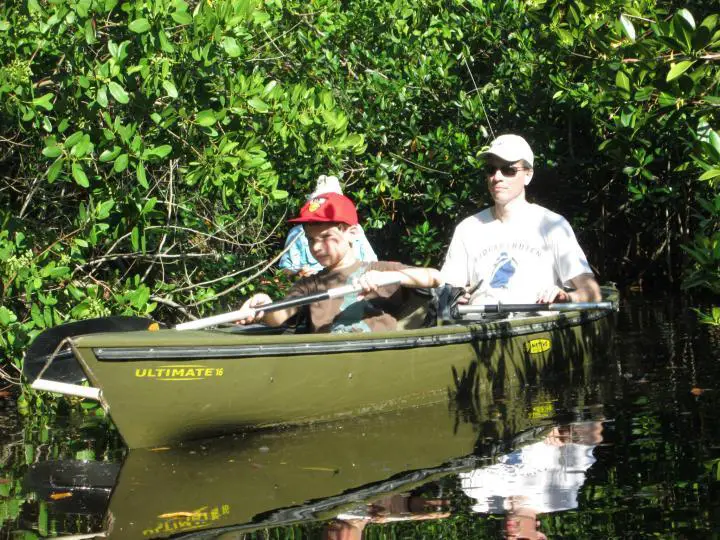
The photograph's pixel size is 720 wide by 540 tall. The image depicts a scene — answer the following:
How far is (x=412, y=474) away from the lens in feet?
18.9

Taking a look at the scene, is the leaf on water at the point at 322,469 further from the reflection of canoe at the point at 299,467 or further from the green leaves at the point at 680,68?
the green leaves at the point at 680,68

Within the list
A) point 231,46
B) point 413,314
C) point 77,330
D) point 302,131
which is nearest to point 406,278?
point 413,314

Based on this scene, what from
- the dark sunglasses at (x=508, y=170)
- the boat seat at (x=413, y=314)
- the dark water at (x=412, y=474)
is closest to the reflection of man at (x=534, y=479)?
the dark water at (x=412, y=474)

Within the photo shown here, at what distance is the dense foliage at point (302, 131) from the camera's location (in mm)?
7066

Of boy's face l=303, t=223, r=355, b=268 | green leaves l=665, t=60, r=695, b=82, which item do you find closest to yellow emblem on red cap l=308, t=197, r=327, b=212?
boy's face l=303, t=223, r=355, b=268

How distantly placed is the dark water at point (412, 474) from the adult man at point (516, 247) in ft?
2.33

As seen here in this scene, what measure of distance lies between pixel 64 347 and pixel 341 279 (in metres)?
1.64

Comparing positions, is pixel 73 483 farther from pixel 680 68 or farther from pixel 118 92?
pixel 680 68

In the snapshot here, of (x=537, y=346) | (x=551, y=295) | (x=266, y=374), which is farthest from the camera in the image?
(x=537, y=346)

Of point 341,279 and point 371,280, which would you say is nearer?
point 371,280

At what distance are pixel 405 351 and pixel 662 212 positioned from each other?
288 inches

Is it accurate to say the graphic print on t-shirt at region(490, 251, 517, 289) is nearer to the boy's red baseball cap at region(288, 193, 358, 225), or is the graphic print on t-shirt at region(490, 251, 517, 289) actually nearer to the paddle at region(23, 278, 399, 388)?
the paddle at region(23, 278, 399, 388)

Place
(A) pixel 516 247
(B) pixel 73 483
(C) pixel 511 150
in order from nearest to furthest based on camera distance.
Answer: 1. (B) pixel 73 483
2. (C) pixel 511 150
3. (A) pixel 516 247

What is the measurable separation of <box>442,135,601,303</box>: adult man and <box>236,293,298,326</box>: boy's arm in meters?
1.46
